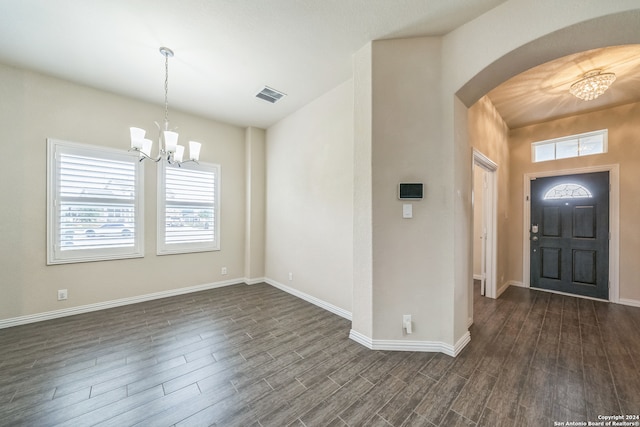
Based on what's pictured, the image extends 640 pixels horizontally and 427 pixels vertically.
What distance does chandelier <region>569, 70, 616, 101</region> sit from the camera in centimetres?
264

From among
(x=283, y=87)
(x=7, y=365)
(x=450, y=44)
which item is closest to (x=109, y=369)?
(x=7, y=365)

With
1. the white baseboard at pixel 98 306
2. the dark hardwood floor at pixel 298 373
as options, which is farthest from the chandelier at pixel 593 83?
the white baseboard at pixel 98 306

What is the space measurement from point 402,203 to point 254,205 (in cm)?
315

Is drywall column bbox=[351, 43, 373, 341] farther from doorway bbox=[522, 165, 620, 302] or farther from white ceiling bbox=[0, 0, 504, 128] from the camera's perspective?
doorway bbox=[522, 165, 620, 302]

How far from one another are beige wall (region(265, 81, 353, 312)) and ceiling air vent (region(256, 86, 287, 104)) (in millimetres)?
460

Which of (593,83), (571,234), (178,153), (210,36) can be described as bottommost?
(571,234)

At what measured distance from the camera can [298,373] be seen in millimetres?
1931

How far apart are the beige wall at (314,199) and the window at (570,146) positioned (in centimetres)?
387

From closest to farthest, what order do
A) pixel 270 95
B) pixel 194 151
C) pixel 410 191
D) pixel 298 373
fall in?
pixel 298 373 < pixel 410 191 < pixel 194 151 < pixel 270 95

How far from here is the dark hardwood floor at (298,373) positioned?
60.2 inches

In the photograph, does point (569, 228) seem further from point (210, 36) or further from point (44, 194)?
point (44, 194)

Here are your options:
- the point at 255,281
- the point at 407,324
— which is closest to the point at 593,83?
the point at 407,324

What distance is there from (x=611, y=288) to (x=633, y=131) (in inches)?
94.1

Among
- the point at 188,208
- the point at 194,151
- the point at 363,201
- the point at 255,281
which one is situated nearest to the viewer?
the point at 363,201
